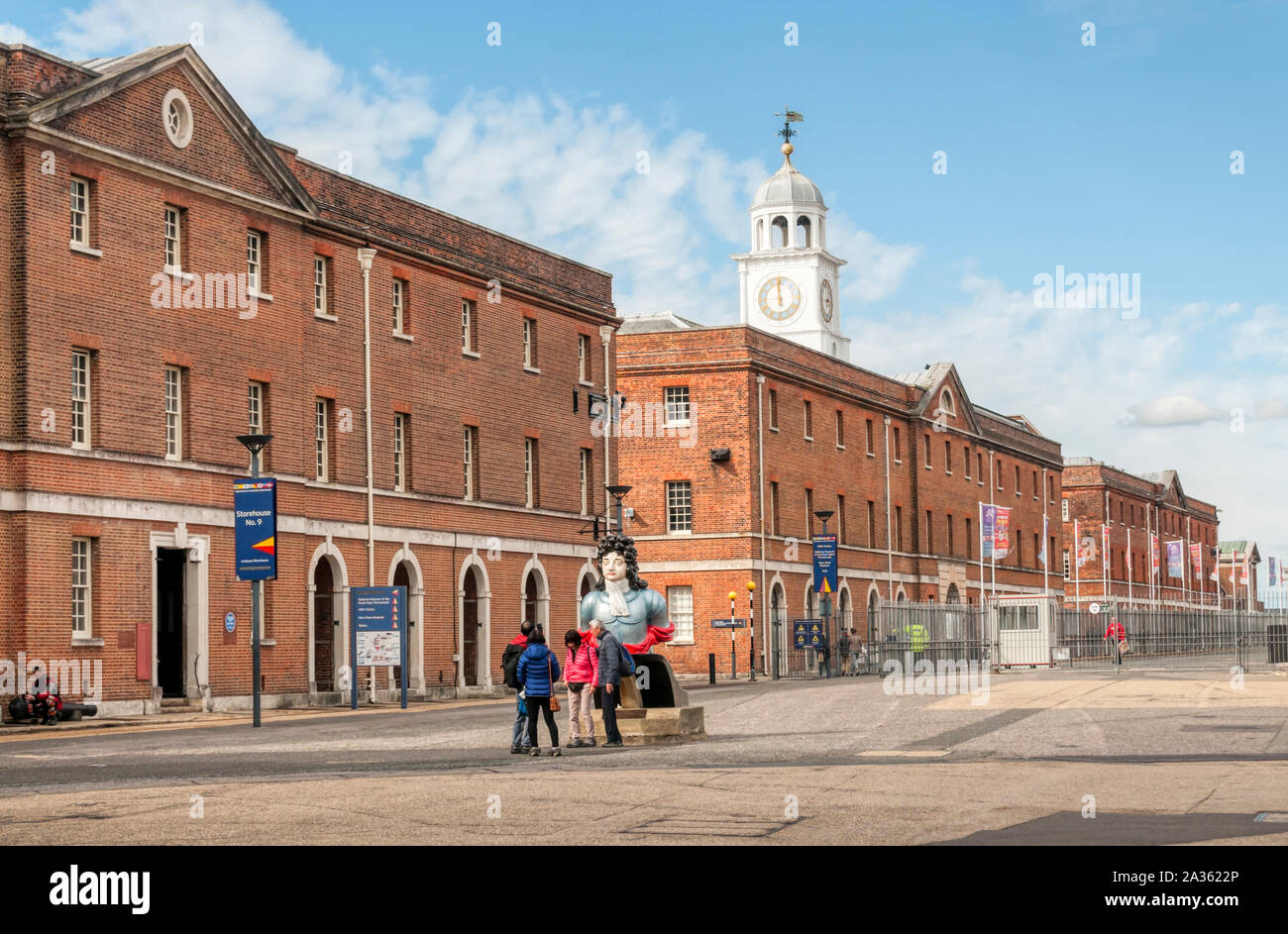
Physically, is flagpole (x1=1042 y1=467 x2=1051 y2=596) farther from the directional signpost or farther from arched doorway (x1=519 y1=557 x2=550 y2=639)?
the directional signpost

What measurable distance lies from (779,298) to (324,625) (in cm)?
7216

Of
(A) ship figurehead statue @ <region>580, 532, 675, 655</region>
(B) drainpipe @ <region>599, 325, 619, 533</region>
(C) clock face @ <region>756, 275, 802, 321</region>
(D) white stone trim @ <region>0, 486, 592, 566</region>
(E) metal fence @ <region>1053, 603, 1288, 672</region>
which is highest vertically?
(C) clock face @ <region>756, 275, 802, 321</region>

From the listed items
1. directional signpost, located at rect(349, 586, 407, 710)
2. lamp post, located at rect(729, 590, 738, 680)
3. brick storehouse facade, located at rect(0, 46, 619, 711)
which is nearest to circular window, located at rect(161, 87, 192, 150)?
brick storehouse facade, located at rect(0, 46, 619, 711)

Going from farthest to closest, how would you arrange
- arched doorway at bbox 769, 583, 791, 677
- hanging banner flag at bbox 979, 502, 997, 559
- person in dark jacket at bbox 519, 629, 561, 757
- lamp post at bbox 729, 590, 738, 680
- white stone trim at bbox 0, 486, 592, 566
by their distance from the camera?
hanging banner flag at bbox 979, 502, 997, 559 < arched doorway at bbox 769, 583, 791, 677 < lamp post at bbox 729, 590, 738, 680 < white stone trim at bbox 0, 486, 592, 566 < person in dark jacket at bbox 519, 629, 561, 757

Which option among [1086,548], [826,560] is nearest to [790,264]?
[1086,548]

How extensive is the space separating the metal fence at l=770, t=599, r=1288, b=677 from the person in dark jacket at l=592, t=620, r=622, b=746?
32.9m

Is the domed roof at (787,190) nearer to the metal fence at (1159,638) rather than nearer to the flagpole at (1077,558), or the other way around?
the flagpole at (1077,558)

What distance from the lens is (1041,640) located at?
209ft

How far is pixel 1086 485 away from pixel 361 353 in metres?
79.7

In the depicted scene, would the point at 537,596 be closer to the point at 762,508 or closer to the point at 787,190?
the point at 762,508

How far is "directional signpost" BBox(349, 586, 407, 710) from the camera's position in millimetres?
37531

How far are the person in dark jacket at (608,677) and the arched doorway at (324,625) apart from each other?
19747mm
